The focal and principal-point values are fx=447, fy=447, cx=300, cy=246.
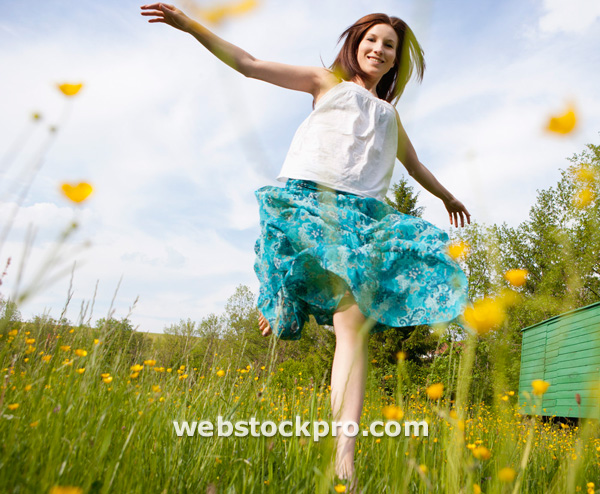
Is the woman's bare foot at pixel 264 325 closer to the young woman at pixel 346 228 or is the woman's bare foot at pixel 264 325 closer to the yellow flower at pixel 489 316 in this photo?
the young woman at pixel 346 228

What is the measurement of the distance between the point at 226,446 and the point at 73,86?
3.82 feet

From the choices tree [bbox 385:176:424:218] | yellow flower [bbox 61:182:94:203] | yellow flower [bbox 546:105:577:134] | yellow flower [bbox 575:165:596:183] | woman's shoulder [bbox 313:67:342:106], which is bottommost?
yellow flower [bbox 61:182:94:203]

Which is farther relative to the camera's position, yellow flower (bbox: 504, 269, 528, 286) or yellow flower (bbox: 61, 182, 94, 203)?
yellow flower (bbox: 61, 182, 94, 203)

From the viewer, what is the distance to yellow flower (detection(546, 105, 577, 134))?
956 mm

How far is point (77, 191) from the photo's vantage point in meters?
1.09

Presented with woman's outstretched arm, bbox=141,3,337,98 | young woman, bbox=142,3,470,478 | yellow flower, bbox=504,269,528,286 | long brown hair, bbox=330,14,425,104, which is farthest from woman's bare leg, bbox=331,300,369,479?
long brown hair, bbox=330,14,425,104

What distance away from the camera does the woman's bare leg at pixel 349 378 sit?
139 centimetres

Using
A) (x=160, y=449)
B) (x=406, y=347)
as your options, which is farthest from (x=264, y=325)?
(x=406, y=347)

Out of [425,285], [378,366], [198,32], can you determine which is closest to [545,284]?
[425,285]

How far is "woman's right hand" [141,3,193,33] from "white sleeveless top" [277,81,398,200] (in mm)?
694

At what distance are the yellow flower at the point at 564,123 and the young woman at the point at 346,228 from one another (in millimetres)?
738

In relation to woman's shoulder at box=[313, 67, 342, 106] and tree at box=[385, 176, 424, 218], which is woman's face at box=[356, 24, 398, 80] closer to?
woman's shoulder at box=[313, 67, 342, 106]

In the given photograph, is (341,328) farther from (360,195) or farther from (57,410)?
(57,410)

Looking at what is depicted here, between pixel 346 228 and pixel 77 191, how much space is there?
98 cm
